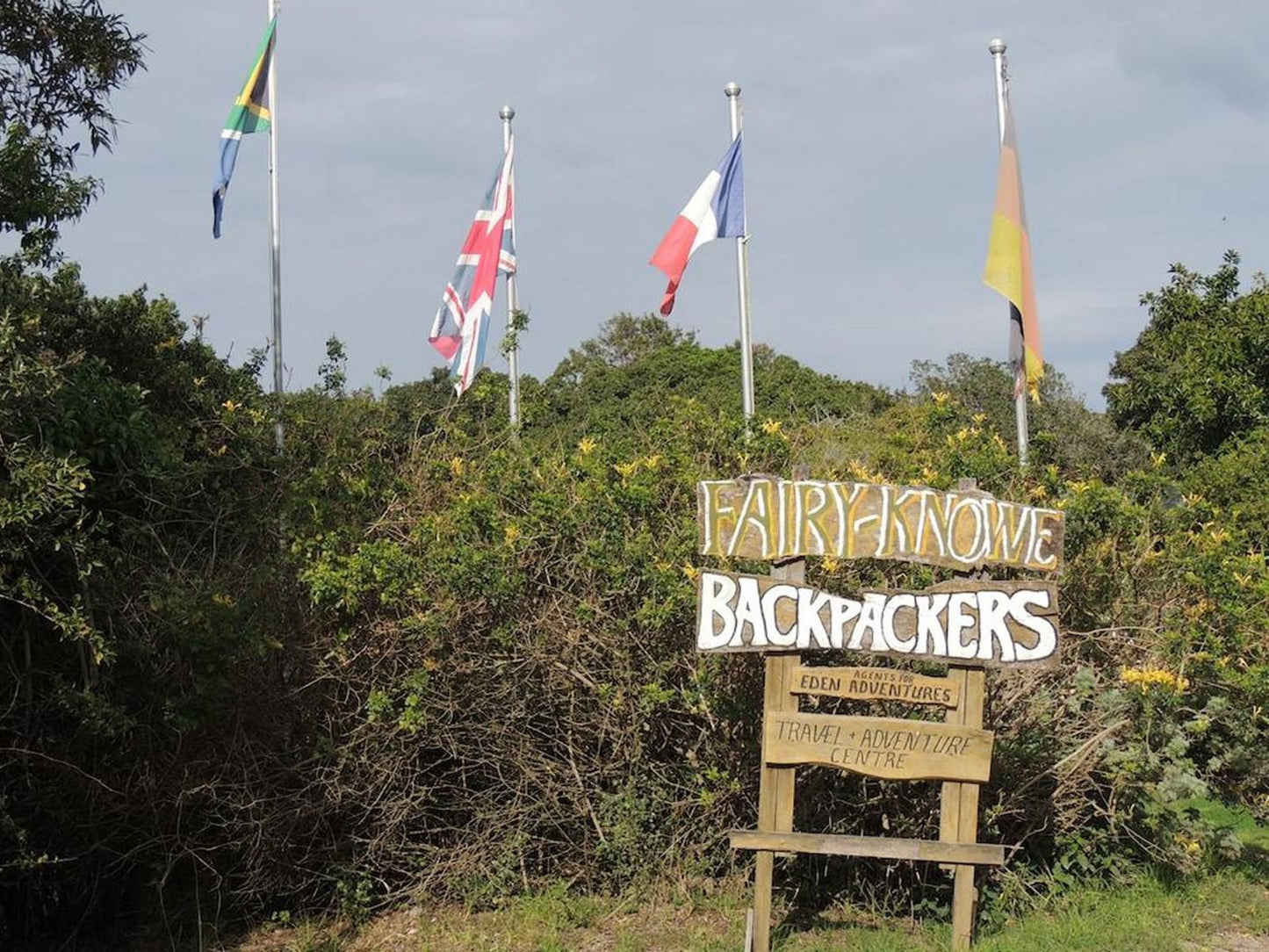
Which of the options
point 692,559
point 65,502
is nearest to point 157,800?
point 65,502

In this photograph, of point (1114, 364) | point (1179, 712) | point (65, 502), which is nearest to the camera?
point (65, 502)

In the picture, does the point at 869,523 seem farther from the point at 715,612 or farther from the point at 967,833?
the point at 967,833

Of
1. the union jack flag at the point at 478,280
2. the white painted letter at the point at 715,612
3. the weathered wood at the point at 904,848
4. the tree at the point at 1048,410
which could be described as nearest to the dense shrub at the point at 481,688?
the white painted letter at the point at 715,612

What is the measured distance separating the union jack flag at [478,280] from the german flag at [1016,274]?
5.05 metres

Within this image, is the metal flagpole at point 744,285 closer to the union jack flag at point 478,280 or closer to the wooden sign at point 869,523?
the union jack flag at point 478,280

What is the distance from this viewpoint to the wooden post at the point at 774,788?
698cm

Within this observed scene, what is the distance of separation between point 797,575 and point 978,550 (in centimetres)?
92

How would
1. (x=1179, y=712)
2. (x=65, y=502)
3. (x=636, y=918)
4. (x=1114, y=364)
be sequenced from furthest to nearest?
(x=1114, y=364) → (x=1179, y=712) → (x=636, y=918) → (x=65, y=502)

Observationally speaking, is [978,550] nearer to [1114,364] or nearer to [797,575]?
[797,575]

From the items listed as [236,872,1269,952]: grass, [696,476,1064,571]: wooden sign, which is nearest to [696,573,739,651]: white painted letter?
[696,476,1064,571]: wooden sign

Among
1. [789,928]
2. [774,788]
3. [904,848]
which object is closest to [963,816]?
[904,848]

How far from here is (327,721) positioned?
8.13 metres

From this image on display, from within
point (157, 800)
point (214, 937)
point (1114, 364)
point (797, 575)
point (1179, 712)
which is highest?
point (1114, 364)

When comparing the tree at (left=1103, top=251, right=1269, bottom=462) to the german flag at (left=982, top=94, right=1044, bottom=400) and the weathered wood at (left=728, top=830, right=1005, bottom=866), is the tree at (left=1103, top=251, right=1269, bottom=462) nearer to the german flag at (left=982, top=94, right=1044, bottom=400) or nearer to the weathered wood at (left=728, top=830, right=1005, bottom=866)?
the german flag at (left=982, top=94, right=1044, bottom=400)
